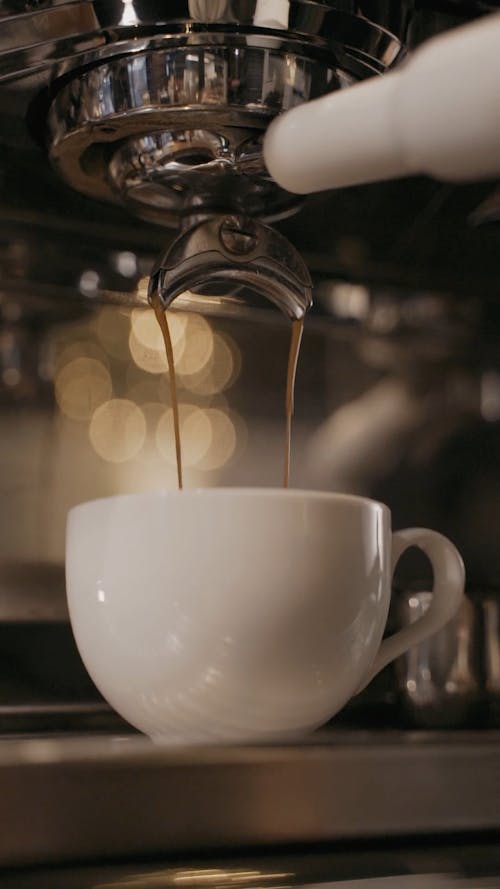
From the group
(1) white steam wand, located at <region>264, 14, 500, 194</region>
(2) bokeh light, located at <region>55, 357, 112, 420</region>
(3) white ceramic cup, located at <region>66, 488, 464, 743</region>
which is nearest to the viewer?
(1) white steam wand, located at <region>264, 14, 500, 194</region>

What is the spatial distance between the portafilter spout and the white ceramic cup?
0.29ft

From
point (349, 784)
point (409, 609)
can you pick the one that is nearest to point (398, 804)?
point (349, 784)

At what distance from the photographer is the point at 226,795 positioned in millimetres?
284

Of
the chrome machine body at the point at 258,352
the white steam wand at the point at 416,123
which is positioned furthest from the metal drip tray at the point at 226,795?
the white steam wand at the point at 416,123

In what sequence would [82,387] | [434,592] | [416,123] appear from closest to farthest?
[416,123] → [434,592] → [82,387]

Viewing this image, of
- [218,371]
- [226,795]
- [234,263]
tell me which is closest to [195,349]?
[218,371]

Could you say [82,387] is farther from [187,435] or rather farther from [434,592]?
[434,592]

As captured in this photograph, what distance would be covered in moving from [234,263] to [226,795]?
0.18 m

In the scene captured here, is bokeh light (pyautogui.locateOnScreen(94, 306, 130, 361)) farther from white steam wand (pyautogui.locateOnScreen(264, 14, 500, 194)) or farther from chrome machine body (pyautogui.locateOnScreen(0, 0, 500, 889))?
white steam wand (pyautogui.locateOnScreen(264, 14, 500, 194))

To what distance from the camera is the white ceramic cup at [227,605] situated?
0.31 meters

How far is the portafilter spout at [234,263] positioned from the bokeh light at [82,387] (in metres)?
0.12

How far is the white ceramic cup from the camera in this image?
31cm

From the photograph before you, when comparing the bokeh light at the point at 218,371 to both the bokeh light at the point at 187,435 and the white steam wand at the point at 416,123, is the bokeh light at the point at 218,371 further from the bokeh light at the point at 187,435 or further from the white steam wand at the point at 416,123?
the white steam wand at the point at 416,123

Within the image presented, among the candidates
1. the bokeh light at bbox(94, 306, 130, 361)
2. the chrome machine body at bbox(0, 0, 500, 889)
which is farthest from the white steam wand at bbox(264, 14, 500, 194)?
the bokeh light at bbox(94, 306, 130, 361)
